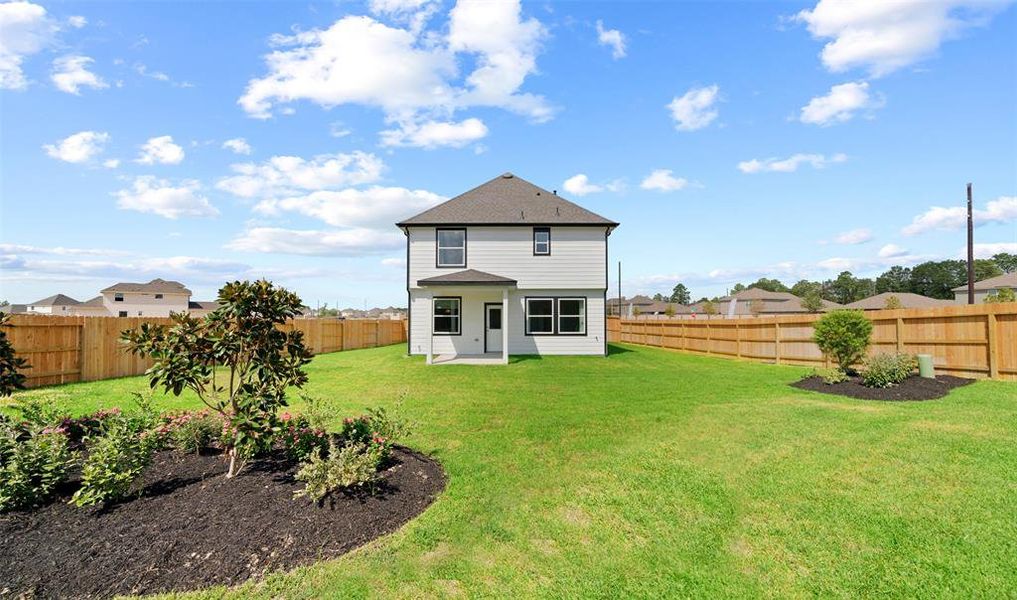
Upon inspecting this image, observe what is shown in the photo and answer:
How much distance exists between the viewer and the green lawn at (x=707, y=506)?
323 centimetres

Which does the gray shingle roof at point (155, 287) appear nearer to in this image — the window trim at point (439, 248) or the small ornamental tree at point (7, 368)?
the window trim at point (439, 248)

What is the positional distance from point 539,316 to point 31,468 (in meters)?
16.3

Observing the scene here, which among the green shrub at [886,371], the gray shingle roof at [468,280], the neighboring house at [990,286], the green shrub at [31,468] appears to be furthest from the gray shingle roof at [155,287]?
the neighboring house at [990,286]

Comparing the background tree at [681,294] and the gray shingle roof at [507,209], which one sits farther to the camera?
the background tree at [681,294]

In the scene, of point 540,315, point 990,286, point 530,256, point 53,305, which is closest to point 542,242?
point 530,256

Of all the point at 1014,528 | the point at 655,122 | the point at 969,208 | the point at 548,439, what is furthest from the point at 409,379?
the point at 969,208

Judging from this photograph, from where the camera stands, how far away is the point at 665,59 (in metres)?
11.9

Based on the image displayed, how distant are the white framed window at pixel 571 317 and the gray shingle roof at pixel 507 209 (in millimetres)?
3196

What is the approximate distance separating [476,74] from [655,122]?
5.32m

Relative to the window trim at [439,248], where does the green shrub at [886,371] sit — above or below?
below

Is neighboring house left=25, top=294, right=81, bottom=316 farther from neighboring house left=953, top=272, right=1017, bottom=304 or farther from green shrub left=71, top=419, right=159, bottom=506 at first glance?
neighboring house left=953, top=272, right=1017, bottom=304

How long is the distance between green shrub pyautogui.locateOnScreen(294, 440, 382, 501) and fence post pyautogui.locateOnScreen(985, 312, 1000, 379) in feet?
43.6

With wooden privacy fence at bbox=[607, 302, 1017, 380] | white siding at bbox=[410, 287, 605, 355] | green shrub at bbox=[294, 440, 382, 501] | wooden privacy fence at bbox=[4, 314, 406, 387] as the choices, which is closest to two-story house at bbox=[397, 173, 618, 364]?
white siding at bbox=[410, 287, 605, 355]

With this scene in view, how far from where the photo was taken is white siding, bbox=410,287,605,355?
62.4 ft
